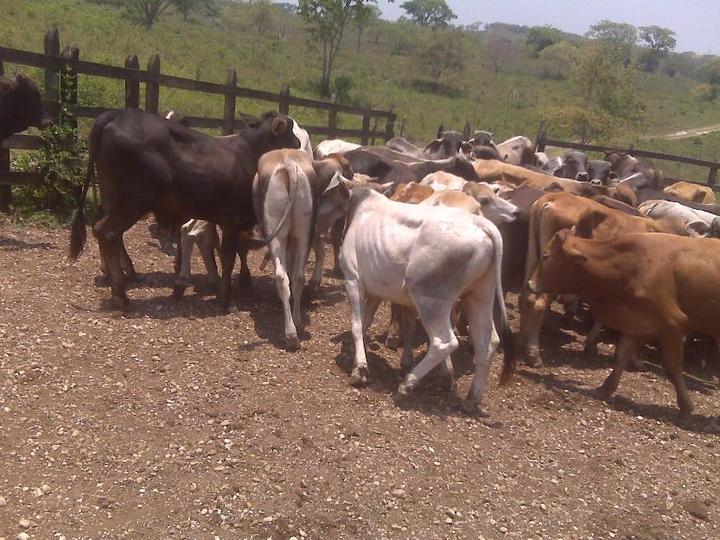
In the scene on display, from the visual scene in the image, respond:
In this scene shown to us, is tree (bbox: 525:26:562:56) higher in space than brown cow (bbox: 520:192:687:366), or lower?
higher

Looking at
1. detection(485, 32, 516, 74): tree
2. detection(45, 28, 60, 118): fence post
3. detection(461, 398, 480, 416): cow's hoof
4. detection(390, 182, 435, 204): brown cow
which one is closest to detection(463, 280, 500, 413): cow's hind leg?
detection(461, 398, 480, 416): cow's hoof

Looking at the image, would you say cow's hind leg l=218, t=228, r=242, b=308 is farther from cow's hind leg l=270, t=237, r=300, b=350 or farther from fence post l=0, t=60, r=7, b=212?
fence post l=0, t=60, r=7, b=212

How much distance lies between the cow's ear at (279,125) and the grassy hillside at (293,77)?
6.38 m

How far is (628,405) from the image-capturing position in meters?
6.55

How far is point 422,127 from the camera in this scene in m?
31.2

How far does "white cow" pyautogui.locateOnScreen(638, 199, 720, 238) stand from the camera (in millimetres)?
8238

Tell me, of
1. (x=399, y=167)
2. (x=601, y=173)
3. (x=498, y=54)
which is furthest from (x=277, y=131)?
(x=498, y=54)

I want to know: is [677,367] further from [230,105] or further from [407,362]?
[230,105]

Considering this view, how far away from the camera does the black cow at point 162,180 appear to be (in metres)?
6.70

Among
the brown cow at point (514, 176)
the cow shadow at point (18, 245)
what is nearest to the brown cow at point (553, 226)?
the brown cow at point (514, 176)

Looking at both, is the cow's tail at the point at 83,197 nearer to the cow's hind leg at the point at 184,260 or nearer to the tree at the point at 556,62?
the cow's hind leg at the point at 184,260

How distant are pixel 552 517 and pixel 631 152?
15765 millimetres

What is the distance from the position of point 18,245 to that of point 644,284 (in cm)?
694

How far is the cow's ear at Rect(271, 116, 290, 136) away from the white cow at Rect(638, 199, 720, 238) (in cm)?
491
